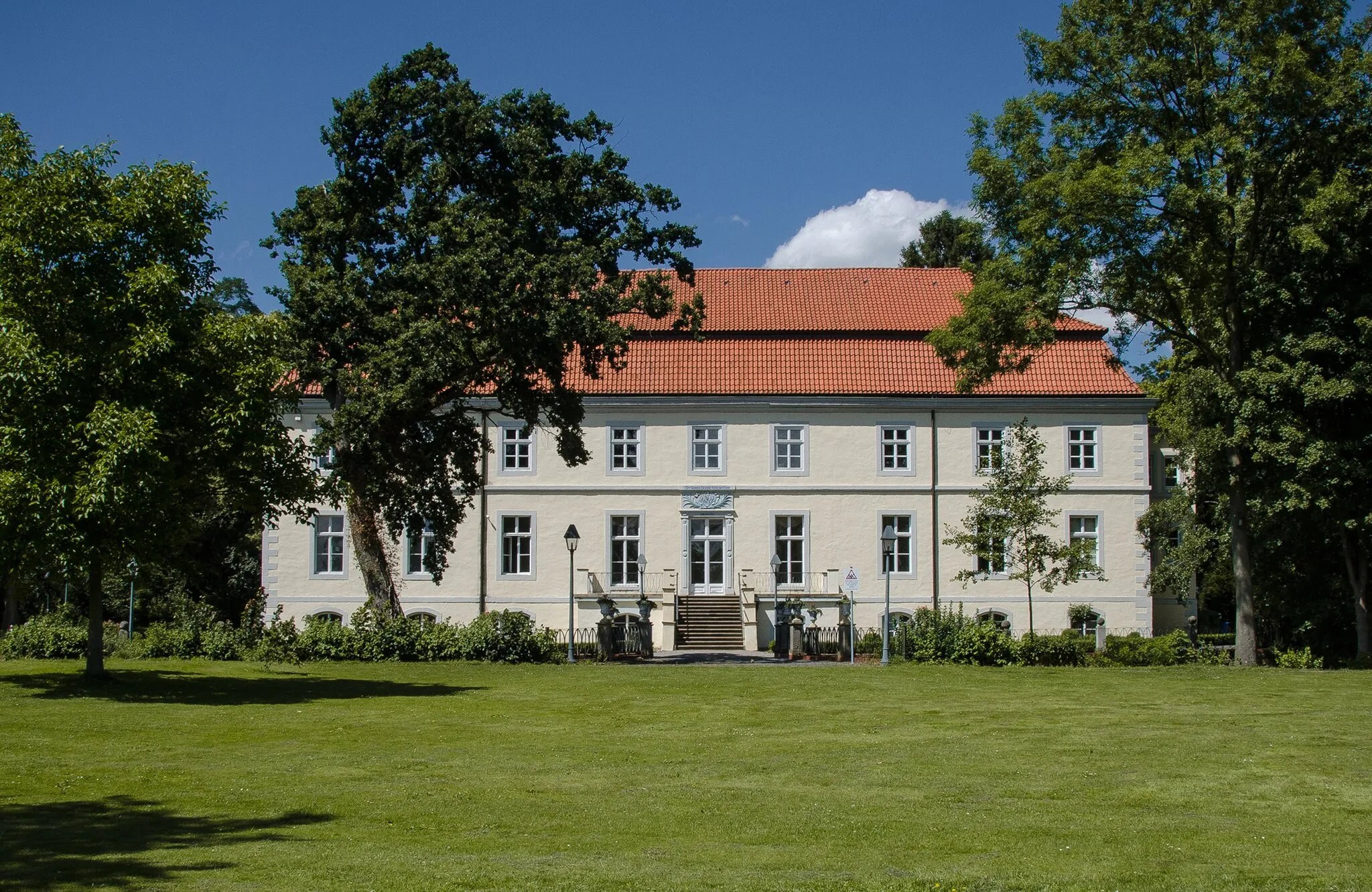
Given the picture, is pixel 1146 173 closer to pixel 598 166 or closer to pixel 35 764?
pixel 598 166

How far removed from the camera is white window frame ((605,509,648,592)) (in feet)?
119

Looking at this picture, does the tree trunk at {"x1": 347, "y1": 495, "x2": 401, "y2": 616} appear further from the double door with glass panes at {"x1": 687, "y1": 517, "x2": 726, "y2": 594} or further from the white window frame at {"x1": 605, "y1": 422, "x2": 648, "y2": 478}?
the double door with glass panes at {"x1": 687, "y1": 517, "x2": 726, "y2": 594}

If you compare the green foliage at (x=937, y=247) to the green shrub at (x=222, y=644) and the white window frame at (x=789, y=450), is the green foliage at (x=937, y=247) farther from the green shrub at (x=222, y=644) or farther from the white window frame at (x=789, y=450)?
the green shrub at (x=222, y=644)

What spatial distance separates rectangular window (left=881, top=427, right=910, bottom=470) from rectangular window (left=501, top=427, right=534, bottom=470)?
996cm

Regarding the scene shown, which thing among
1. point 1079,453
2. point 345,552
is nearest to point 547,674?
point 345,552

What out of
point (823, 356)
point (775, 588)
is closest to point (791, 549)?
point (775, 588)

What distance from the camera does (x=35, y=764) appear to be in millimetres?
11430

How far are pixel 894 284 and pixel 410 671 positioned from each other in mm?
22501

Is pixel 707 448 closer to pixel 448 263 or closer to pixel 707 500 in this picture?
pixel 707 500

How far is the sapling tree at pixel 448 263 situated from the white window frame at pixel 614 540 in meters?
11.0

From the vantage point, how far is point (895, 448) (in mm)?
36844

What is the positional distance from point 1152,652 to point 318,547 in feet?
74.6

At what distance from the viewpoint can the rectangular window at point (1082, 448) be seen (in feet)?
121

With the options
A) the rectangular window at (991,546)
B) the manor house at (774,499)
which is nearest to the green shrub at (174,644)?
the manor house at (774,499)
